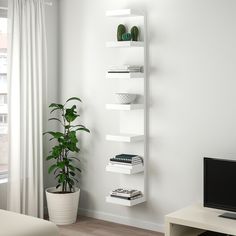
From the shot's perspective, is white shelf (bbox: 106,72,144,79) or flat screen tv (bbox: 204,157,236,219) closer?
flat screen tv (bbox: 204,157,236,219)

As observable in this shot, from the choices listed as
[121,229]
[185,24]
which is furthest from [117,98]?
[121,229]

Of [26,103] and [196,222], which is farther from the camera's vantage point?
[26,103]

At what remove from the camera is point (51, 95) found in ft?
20.0

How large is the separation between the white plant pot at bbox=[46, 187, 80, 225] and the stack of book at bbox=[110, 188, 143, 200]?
19.4 inches

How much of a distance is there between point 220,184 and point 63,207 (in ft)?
5.87

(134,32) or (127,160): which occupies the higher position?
(134,32)

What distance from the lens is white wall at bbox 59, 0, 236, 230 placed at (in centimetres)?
488

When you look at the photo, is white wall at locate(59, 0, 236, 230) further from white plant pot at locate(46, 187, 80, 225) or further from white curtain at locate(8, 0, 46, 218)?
white curtain at locate(8, 0, 46, 218)

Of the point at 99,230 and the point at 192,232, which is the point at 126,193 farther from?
the point at 192,232

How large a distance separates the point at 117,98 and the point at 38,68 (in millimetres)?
971

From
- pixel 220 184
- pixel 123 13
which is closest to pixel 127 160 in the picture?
pixel 220 184

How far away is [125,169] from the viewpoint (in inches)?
208

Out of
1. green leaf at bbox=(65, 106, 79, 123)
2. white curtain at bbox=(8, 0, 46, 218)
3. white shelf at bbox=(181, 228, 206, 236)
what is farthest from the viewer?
green leaf at bbox=(65, 106, 79, 123)

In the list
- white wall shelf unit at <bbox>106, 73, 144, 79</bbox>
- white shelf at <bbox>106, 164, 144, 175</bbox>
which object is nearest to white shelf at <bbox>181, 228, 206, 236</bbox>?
white shelf at <bbox>106, 164, 144, 175</bbox>
